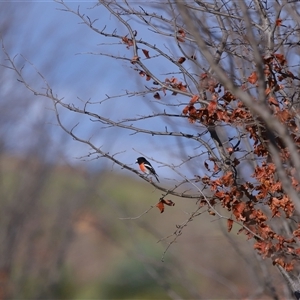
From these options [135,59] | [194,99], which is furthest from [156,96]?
[194,99]

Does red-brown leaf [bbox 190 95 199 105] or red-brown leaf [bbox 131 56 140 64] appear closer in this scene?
red-brown leaf [bbox 190 95 199 105]

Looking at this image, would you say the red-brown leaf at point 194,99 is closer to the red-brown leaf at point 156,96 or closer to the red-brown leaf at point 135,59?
the red-brown leaf at point 156,96

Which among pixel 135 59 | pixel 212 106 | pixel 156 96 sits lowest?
pixel 212 106

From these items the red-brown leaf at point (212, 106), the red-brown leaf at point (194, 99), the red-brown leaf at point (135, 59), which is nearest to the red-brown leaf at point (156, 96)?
the red-brown leaf at point (135, 59)

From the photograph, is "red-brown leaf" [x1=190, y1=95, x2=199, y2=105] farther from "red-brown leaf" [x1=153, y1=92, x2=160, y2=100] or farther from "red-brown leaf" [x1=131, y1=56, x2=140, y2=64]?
"red-brown leaf" [x1=131, y1=56, x2=140, y2=64]

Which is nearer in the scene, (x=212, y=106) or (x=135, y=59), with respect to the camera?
(x=212, y=106)

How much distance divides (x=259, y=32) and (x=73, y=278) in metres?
14.4

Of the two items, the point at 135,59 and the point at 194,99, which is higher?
the point at 135,59

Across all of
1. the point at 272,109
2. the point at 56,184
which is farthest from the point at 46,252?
the point at 272,109

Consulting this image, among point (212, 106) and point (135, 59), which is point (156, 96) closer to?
point (135, 59)

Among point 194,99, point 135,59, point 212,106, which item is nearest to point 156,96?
point 135,59

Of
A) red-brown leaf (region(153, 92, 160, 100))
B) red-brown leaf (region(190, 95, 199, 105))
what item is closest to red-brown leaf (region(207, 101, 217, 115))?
red-brown leaf (region(190, 95, 199, 105))

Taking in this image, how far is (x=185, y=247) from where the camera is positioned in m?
16.2

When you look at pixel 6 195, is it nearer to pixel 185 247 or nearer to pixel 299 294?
pixel 185 247
